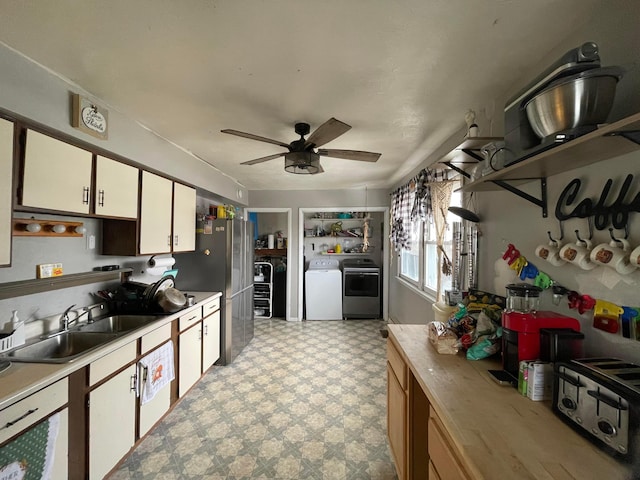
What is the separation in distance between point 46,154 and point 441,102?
232 cm

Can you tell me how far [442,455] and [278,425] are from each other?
59.6 inches

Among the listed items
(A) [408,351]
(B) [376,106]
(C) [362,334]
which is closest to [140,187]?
(B) [376,106]

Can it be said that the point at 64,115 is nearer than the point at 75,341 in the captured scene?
Yes

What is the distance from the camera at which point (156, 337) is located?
197 centimetres

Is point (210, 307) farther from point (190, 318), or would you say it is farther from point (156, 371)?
point (156, 371)

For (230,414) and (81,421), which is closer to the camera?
(81,421)

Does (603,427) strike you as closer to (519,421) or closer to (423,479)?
(519,421)

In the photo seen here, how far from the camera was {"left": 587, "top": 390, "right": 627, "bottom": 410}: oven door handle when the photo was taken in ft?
2.20

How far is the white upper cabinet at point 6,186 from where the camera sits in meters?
1.24

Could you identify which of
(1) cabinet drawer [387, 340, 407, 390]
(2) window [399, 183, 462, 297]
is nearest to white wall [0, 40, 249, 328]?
(1) cabinet drawer [387, 340, 407, 390]

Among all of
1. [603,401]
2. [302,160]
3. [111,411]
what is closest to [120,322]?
[111,411]

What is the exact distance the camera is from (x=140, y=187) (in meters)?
2.18

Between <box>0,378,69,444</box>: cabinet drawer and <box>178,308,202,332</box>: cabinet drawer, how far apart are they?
101 cm

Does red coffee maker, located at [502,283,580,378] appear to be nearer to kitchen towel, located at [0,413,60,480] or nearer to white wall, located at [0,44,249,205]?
kitchen towel, located at [0,413,60,480]
